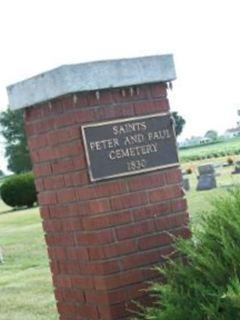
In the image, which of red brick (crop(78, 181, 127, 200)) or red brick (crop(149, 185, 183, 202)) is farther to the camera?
red brick (crop(149, 185, 183, 202))

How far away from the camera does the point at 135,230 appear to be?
472cm

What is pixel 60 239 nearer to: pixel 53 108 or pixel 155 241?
pixel 155 241

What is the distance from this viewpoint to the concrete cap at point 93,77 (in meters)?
4.59

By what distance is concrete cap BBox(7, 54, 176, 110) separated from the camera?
4.59 meters

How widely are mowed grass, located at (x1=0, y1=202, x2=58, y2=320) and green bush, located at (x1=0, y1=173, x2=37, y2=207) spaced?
14.6m

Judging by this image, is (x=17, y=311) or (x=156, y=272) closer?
(x=156, y=272)


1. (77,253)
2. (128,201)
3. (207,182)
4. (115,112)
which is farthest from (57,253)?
(207,182)

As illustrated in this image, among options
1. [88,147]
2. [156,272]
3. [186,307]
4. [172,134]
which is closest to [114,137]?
[88,147]

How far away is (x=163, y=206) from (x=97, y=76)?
102 centimetres

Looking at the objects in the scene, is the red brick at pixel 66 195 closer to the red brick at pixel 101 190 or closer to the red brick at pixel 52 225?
the red brick at pixel 101 190

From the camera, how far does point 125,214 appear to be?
15.3ft

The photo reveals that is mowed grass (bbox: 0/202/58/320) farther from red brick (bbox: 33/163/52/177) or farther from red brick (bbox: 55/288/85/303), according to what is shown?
red brick (bbox: 33/163/52/177)

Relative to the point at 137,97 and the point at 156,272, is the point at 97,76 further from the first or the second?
the point at 156,272

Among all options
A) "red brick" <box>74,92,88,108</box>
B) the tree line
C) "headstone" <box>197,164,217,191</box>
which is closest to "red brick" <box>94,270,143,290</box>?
"red brick" <box>74,92,88,108</box>
